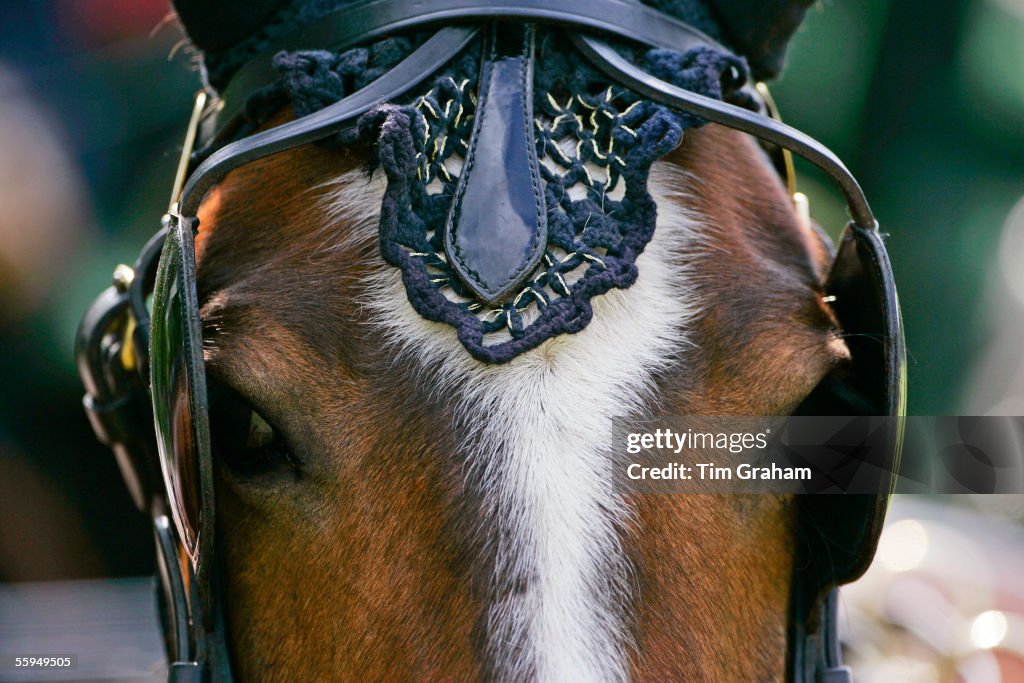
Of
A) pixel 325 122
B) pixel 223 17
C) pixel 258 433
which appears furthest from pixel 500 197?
pixel 223 17

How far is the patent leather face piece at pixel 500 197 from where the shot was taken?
40.0 inches

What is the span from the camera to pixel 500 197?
1.05 meters

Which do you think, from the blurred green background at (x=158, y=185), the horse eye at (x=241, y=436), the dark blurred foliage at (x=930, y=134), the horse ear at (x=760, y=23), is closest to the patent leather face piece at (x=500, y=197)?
the horse eye at (x=241, y=436)

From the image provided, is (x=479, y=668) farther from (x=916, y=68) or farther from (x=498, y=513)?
(x=916, y=68)

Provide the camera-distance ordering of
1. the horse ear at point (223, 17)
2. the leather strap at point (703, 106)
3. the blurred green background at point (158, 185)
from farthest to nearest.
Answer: the blurred green background at point (158, 185)
the horse ear at point (223, 17)
the leather strap at point (703, 106)

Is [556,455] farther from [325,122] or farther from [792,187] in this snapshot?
[792,187]

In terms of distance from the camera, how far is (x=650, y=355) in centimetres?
107

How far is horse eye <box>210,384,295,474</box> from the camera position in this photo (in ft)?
3.62

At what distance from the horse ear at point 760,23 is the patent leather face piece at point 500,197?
0.39 m

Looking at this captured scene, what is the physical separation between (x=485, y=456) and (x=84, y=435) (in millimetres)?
2824

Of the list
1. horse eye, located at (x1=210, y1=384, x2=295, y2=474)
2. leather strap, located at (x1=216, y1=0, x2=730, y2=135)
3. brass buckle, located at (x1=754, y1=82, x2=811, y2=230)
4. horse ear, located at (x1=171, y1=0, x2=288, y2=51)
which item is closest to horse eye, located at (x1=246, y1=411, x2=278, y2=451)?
horse eye, located at (x1=210, y1=384, x2=295, y2=474)

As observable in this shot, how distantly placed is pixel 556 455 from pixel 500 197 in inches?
10.9

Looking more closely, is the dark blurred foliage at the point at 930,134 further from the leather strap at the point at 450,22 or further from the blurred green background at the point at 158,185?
the leather strap at the point at 450,22

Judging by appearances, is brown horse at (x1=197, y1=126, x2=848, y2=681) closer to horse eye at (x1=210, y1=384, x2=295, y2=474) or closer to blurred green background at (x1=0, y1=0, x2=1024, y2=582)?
horse eye at (x1=210, y1=384, x2=295, y2=474)
